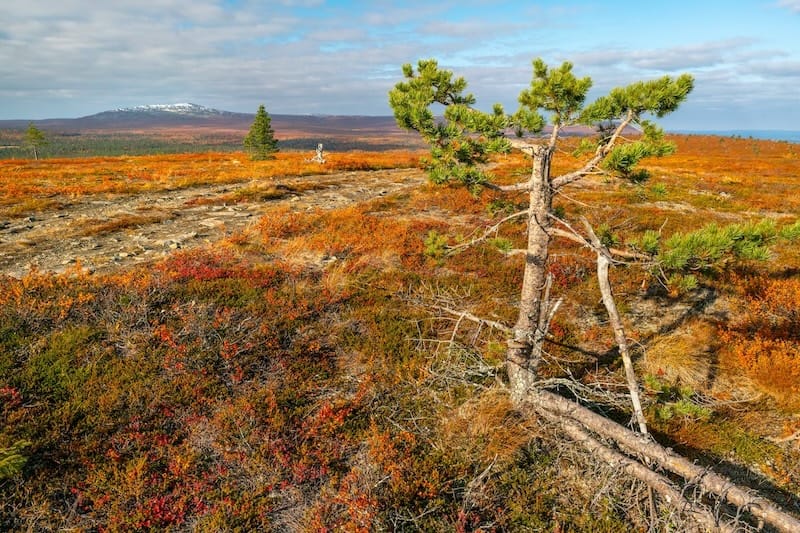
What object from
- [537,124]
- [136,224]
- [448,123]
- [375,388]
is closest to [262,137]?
[136,224]

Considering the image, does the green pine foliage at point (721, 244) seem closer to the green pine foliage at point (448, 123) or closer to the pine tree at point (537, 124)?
the pine tree at point (537, 124)

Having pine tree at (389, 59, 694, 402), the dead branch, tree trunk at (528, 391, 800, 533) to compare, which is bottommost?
the dead branch

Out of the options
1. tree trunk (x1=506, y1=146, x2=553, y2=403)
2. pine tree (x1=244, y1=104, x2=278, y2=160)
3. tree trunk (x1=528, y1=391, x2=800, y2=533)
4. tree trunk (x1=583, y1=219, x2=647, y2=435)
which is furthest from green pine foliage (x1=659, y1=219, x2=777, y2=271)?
pine tree (x1=244, y1=104, x2=278, y2=160)

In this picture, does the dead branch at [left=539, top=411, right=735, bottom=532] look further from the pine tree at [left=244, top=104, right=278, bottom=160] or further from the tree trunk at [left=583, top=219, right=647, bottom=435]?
the pine tree at [left=244, top=104, right=278, bottom=160]

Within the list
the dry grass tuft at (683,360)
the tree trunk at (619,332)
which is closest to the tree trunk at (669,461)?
the tree trunk at (619,332)

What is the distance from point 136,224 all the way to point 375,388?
13779 millimetres

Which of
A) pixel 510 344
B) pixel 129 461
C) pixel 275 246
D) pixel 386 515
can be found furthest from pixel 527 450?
pixel 275 246

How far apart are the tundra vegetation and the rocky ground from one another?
187cm

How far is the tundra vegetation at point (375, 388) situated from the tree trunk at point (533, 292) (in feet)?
1.24

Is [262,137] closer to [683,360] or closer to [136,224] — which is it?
[136,224]

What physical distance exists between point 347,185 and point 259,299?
19.0 m

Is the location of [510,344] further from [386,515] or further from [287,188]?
[287,188]

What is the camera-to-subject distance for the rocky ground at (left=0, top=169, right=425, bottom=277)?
1199 cm

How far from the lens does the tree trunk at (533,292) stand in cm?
548
